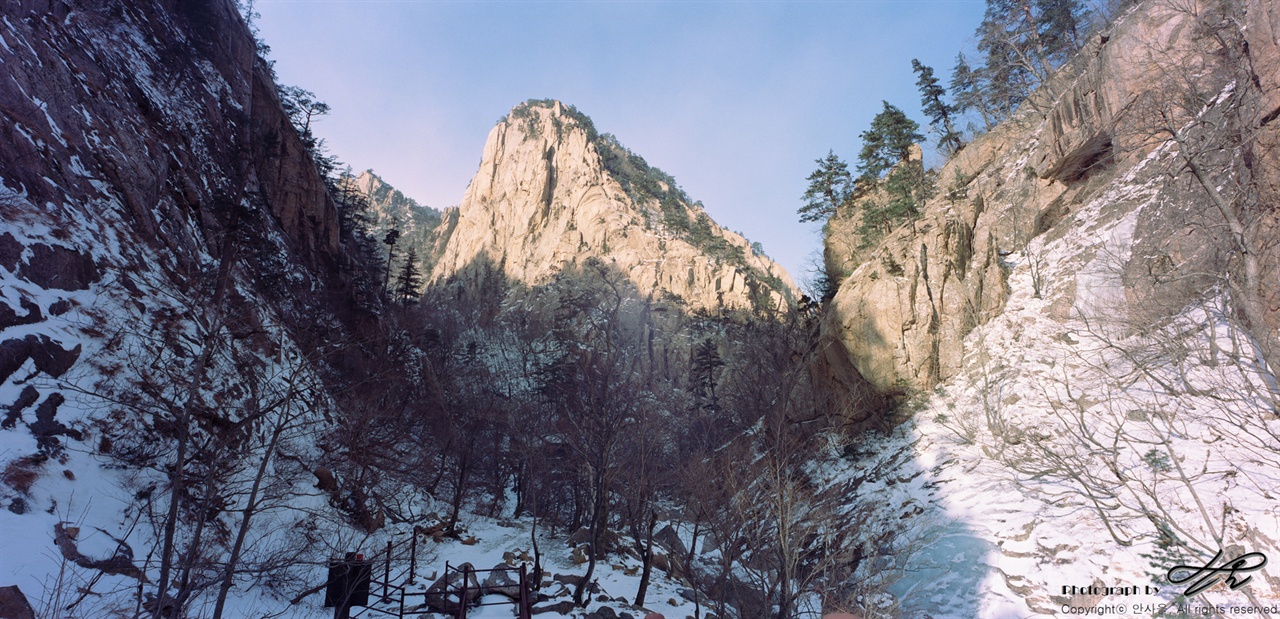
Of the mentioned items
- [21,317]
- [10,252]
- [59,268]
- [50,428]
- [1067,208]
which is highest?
[1067,208]

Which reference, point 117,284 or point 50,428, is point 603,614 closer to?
point 50,428

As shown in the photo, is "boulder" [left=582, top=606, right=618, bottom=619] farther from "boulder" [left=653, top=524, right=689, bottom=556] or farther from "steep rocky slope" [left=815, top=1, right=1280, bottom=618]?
"steep rocky slope" [left=815, top=1, right=1280, bottom=618]

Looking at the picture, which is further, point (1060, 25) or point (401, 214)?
point (401, 214)

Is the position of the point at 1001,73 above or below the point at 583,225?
below

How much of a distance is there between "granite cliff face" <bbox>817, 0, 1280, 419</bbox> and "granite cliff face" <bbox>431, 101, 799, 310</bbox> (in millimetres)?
29757

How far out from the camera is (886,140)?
113ft

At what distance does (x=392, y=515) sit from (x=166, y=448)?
9.27 m
